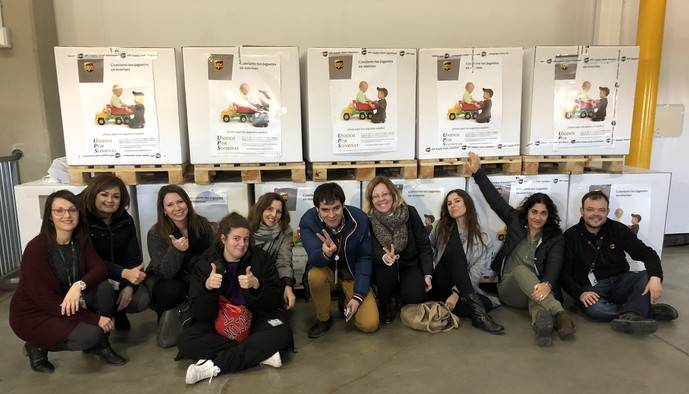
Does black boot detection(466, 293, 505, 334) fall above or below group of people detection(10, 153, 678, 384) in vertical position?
below

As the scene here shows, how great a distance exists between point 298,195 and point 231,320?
59.6 inches

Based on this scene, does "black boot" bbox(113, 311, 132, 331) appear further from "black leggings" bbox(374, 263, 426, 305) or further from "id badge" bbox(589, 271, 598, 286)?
"id badge" bbox(589, 271, 598, 286)

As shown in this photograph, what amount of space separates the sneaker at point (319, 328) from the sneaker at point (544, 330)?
173 cm

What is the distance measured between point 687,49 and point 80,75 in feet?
24.6

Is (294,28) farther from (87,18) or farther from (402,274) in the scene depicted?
(402,274)

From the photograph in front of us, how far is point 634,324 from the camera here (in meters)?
3.97

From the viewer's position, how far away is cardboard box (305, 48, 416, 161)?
4500 mm

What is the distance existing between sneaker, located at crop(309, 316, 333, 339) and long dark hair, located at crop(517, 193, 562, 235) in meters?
2.15

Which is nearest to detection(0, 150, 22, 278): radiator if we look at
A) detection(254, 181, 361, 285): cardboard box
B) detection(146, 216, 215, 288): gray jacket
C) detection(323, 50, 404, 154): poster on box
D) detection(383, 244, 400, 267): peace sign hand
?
detection(146, 216, 215, 288): gray jacket

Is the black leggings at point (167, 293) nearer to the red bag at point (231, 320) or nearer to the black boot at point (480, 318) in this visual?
the red bag at point (231, 320)

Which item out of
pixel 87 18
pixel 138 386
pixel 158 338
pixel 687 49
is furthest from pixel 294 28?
pixel 687 49

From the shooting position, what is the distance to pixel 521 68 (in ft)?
15.4

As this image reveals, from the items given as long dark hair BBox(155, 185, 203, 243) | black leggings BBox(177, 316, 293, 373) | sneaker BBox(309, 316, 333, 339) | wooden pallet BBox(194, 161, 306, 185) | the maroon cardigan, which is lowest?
sneaker BBox(309, 316, 333, 339)

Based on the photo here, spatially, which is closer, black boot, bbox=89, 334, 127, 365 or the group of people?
the group of people
